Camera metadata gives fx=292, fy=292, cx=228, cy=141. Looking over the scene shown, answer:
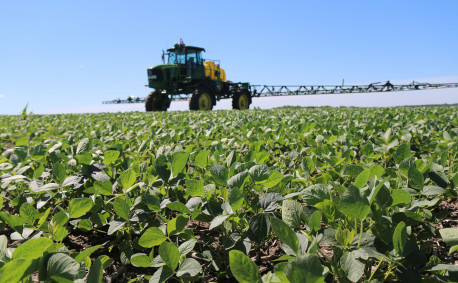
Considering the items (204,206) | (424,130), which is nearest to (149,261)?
(204,206)

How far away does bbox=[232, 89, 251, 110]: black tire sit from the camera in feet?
60.6

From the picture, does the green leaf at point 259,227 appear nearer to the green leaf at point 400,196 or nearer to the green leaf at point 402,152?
the green leaf at point 400,196

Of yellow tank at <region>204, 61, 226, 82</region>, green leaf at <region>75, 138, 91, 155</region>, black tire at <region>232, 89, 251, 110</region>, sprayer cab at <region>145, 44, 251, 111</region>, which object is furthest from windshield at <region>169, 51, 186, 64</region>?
green leaf at <region>75, 138, 91, 155</region>

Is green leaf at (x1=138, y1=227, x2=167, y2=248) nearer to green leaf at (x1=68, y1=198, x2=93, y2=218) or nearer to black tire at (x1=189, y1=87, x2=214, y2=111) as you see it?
green leaf at (x1=68, y1=198, x2=93, y2=218)

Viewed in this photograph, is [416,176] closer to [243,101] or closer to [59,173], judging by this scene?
[59,173]

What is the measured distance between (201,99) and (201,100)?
0.20ft

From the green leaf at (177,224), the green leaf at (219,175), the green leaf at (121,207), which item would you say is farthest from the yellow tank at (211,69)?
the green leaf at (177,224)

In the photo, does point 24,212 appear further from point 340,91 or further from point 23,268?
point 340,91

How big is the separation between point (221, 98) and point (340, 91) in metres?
14.0

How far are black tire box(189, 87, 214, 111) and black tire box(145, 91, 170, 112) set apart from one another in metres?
2.65

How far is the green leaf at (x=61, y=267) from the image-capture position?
0.72 meters

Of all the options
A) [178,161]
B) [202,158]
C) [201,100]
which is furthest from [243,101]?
[178,161]

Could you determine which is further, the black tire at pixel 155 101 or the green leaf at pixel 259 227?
the black tire at pixel 155 101

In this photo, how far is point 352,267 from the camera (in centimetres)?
85
